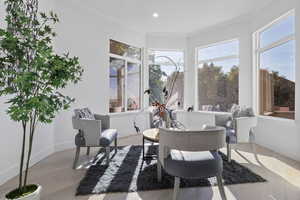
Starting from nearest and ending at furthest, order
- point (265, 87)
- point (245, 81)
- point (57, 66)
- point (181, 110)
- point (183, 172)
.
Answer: point (57, 66) < point (183, 172) < point (265, 87) < point (245, 81) < point (181, 110)

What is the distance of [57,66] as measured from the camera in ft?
4.61

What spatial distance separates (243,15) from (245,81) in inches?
62.1

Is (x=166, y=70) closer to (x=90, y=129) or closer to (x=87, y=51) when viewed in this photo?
(x=87, y=51)

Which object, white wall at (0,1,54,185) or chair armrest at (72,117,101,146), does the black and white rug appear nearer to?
chair armrest at (72,117,101,146)

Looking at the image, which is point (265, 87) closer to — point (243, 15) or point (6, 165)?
point (243, 15)

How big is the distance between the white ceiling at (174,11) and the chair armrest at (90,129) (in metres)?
2.48

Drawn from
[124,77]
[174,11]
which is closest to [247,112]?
[174,11]

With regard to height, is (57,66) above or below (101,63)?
below

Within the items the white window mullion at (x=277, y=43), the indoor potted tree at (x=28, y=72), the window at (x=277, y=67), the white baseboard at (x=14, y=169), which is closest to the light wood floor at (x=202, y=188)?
the white baseboard at (x=14, y=169)

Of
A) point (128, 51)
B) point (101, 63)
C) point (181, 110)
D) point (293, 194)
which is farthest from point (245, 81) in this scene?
point (101, 63)

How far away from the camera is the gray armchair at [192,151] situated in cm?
144

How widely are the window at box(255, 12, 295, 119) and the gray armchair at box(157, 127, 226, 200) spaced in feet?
8.13

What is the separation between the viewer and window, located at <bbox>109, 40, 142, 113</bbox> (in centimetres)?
427

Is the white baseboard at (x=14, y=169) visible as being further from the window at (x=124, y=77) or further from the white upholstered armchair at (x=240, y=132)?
the white upholstered armchair at (x=240, y=132)
